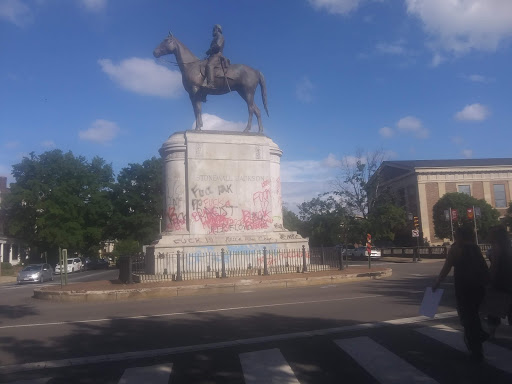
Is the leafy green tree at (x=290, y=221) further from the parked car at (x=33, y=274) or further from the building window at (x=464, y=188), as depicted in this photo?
the parked car at (x=33, y=274)

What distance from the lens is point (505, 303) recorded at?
637 cm

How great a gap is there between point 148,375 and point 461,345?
4.30 meters

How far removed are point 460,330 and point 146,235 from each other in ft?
172

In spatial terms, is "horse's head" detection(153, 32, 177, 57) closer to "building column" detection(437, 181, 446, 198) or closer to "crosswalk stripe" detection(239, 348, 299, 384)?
"crosswalk stripe" detection(239, 348, 299, 384)

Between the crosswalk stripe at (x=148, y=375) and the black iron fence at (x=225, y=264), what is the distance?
12.3m

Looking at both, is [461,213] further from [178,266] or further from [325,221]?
[178,266]

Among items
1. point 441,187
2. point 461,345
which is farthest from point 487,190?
point 461,345

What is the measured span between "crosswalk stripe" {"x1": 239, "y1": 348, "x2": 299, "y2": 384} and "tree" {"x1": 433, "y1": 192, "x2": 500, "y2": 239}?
4796 cm

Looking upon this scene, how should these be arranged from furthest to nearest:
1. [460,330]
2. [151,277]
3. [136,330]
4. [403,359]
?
[151,277] < [136,330] < [460,330] < [403,359]

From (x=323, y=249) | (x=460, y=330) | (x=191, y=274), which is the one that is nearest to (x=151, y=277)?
(x=191, y=274)

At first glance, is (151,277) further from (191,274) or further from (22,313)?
(22,313)

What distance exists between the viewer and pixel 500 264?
21.6 ft

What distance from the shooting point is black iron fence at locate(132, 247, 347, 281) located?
1948 centimetres

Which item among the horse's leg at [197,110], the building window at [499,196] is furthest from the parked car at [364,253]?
the horse's leg at [197,110]
